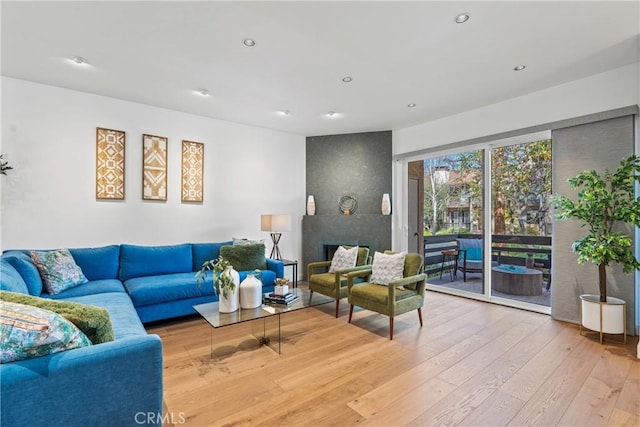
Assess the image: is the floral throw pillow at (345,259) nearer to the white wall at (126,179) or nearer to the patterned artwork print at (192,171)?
the white wall at (126,179)

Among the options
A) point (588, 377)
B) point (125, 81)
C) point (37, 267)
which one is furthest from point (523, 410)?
point (125, 81)

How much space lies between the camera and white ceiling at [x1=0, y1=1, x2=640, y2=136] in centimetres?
222

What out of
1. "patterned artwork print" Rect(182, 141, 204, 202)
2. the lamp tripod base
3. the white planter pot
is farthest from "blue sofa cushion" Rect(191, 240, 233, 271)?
the white planter pot

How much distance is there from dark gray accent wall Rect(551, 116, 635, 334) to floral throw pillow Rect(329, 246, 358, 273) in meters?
2.43

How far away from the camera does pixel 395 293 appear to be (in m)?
3.07

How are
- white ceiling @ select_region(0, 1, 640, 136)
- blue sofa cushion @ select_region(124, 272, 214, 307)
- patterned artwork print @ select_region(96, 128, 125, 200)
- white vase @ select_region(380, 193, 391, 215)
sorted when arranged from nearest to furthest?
white ceiling @ select_region(0, 1, 640, 136), blue sofa cushion @ select_region(124, 272, 214, 307), patterned artwork print @ select_region(96, 128, 125, 200), white vase @ select_region(380, 193, 391, 215)

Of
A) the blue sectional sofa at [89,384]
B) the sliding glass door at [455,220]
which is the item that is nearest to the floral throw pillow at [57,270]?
the blue sectional sofa at [89,384]

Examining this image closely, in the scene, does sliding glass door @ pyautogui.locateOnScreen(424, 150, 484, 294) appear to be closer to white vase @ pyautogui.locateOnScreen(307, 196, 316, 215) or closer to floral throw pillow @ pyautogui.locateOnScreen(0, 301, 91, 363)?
white vase @ pyautogui.locateOnScreen(307, 196, 316, 215)

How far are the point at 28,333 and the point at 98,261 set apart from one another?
8.88ft

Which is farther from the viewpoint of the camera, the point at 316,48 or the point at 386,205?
the point at 386,205

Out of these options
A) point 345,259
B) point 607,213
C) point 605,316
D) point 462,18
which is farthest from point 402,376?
point 462,18

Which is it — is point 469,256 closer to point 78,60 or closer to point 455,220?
point 455,220

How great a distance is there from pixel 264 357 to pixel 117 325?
1172 mm

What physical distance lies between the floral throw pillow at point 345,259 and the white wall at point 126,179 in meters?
1.54
